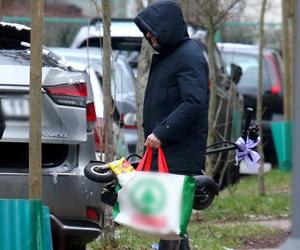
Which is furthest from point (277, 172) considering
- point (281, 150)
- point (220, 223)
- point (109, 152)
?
point (109, 152)

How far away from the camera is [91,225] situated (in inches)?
225

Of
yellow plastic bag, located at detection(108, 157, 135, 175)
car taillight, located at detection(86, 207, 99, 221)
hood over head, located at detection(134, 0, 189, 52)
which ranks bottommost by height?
car taillight, located at detection(86, 207, 99, 221)

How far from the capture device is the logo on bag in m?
5.07

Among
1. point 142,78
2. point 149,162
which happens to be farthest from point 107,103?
point 149,162

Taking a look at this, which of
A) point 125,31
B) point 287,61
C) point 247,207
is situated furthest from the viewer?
point 125,31

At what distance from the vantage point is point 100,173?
17.6 ft

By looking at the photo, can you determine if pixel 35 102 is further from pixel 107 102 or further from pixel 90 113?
pixel 107 102

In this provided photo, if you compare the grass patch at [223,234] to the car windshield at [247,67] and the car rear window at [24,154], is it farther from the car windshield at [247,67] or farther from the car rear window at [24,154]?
the car windshield at [247,67]

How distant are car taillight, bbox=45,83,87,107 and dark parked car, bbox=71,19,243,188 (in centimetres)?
383

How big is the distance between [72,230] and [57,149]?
57cm

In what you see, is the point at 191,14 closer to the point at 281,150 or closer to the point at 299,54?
the point at 281,150

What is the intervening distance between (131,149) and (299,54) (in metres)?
6.35

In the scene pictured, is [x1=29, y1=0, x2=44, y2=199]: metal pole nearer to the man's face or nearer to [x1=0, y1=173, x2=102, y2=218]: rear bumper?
[x1=0, y1=173, x2=102, y2=218]: rear bumper

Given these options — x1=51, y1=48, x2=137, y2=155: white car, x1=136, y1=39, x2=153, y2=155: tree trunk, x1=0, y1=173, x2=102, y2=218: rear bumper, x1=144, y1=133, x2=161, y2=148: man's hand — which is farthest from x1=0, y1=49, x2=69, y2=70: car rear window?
x1=51, y1=48, x2=137, y2=155: white car
